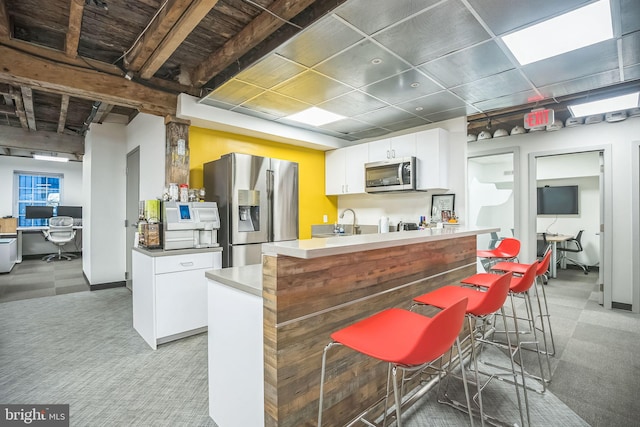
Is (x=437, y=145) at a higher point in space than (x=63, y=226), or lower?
higher

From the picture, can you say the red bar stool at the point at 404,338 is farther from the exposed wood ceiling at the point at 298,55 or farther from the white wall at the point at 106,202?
the white wall at the point at 106,202

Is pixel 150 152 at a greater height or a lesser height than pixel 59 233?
greater

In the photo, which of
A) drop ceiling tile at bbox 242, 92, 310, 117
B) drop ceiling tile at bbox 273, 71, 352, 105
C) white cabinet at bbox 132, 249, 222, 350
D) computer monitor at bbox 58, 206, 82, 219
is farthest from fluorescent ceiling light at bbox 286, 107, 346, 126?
computer monitor at bbox 58, 206, 82, 219

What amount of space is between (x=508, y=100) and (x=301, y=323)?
358 centimetres

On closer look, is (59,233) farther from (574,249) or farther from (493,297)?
(574,249)

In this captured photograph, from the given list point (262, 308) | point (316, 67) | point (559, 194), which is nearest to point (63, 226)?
point (316, 67)

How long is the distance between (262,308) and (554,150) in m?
5.14

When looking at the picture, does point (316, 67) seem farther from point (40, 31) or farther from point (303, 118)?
point (40, 31)

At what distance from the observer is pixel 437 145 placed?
158 inches

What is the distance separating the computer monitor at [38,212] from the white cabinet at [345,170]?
8.17m

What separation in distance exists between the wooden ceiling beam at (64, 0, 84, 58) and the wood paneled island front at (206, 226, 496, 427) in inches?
84.3

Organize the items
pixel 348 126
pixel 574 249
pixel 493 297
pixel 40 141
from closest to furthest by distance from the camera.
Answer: pixel 493 297 < pixel 348 126 < pixel 40 141 < pixel 574 249

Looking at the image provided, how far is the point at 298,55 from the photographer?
253 cm

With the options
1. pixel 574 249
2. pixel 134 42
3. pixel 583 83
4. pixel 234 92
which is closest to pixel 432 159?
pixel 583 83
